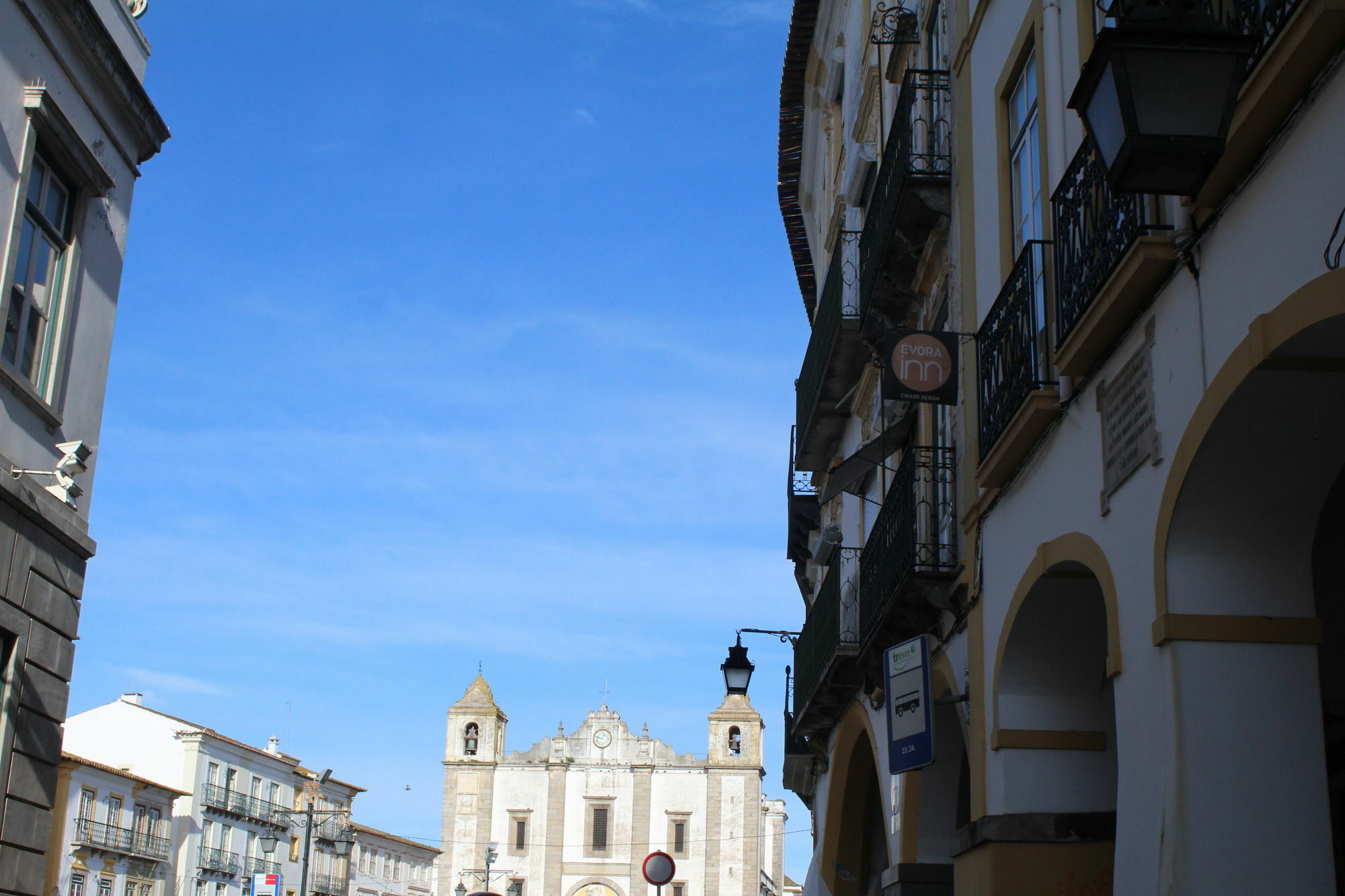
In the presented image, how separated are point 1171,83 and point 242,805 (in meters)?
67.0

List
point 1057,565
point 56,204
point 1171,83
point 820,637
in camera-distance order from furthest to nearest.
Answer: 1. point 820,637
2. point 56,204
3. point 1057,565
4. point 1171,83

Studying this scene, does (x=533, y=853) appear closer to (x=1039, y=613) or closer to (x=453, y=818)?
(x=453, y=818)

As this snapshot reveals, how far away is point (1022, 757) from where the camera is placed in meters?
8.54

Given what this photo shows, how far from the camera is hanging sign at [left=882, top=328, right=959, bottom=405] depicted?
9.90 meters

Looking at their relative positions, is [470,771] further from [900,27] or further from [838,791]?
[900,27]

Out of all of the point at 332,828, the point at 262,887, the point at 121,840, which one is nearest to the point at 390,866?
the point at 332,828

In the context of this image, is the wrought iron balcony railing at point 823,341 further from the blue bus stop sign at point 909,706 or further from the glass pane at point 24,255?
the glass pane at point 24,255

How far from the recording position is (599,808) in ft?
249

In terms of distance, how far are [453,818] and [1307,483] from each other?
70.8m

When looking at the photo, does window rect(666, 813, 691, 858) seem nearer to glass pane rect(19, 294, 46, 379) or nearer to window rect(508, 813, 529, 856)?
window rect(508, 813, 529, 856)

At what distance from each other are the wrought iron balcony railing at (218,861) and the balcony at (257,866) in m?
1.01

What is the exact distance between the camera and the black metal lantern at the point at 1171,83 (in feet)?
14.6

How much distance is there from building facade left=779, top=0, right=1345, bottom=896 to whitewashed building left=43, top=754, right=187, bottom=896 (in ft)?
141

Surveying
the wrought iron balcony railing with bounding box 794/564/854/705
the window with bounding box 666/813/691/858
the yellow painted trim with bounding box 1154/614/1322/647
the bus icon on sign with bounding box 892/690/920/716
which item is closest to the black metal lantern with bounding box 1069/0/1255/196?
the yellow painted trim with bounding box 1154/614/1322/647
